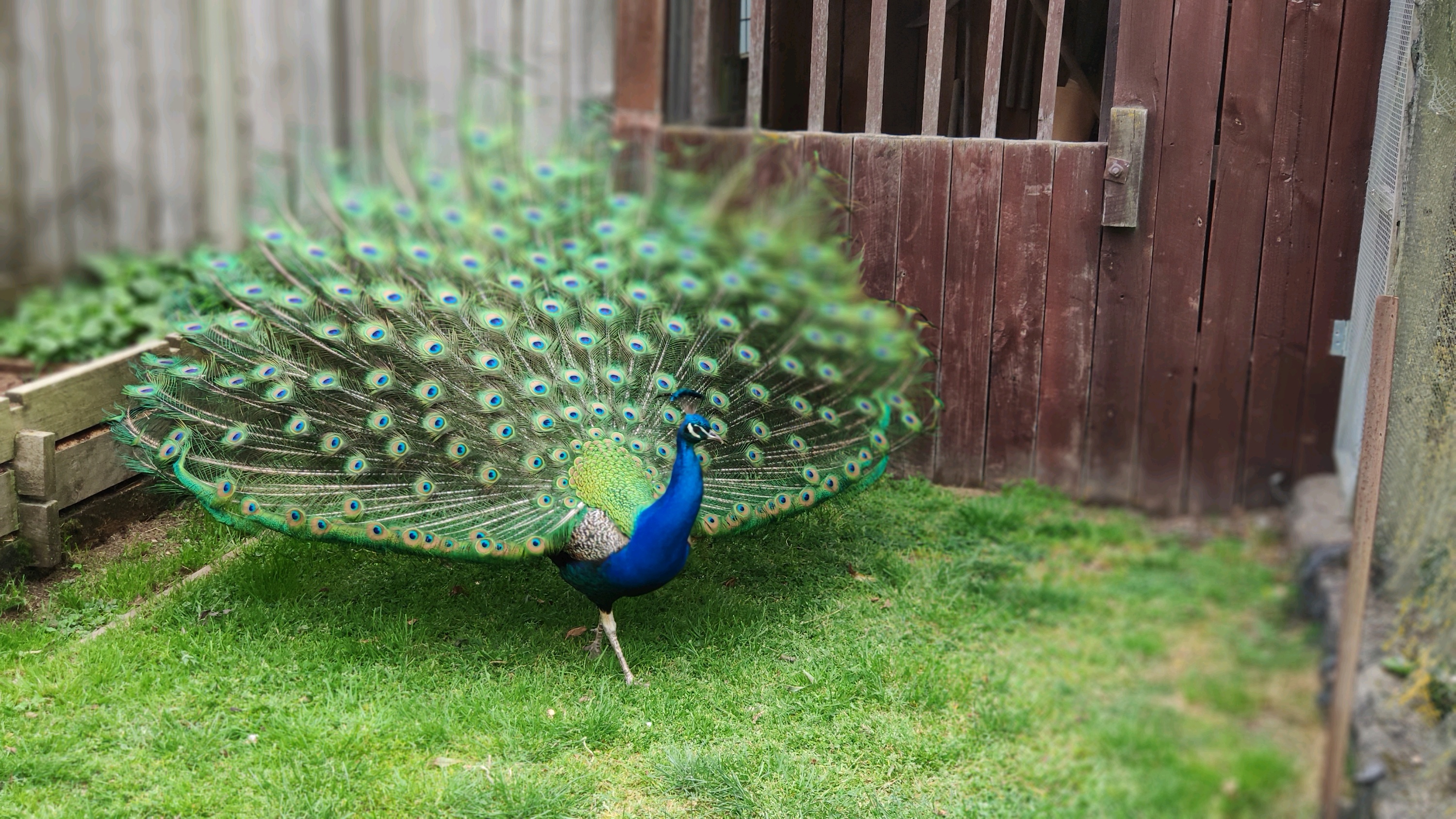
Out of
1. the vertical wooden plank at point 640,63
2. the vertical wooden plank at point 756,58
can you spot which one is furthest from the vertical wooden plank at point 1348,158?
the vertical wooden plank at point 640,63

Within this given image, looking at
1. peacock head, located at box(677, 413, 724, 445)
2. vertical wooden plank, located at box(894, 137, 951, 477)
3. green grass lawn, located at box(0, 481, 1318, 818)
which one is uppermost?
vertical wooden plank, located at box(894, 137, 951, 477)

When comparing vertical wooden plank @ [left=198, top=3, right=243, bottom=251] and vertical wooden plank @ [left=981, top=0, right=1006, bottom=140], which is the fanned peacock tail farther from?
vertical wooden plank @ [left=198, top=3, right=243, bottom=251]

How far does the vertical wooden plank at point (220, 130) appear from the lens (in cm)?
557

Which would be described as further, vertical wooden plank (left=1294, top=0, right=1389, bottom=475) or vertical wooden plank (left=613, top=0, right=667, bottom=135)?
vertical wooden plank (left=613, top=0, right=667, bottom=135)

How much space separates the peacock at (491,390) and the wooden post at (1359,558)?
4.44ft

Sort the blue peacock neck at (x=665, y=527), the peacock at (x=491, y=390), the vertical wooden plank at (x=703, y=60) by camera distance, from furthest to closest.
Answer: the vertical wooden plank at (x=703, y=60) < the peacock at (x=491, y=390) < the blue peacock neck at (x=665, y=527)

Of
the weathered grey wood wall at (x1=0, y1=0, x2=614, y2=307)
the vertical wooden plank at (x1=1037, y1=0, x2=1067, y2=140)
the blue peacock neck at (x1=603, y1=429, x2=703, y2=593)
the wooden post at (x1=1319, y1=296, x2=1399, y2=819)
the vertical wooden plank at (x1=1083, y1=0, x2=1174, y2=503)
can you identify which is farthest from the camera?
the weathered grey wood wall at (x1=0, y1=0, x2=614, y2=307)

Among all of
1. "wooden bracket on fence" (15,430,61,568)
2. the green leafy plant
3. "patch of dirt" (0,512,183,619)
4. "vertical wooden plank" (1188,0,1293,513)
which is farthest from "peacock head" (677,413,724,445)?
the green leafy plant

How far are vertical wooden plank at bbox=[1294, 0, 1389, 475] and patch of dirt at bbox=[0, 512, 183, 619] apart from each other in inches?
175

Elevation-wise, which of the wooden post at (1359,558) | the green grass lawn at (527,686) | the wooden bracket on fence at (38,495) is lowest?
the green grass lawn at (527,686)

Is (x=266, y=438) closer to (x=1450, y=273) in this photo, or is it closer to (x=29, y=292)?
(x=29, y=292)

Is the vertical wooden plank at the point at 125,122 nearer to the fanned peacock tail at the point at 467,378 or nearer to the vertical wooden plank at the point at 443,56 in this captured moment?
the vertical wooden plank at the point at 443,56

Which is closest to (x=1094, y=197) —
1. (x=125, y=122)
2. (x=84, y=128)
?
(x=125, y=122)

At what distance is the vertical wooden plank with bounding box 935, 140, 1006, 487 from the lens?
4.71m
